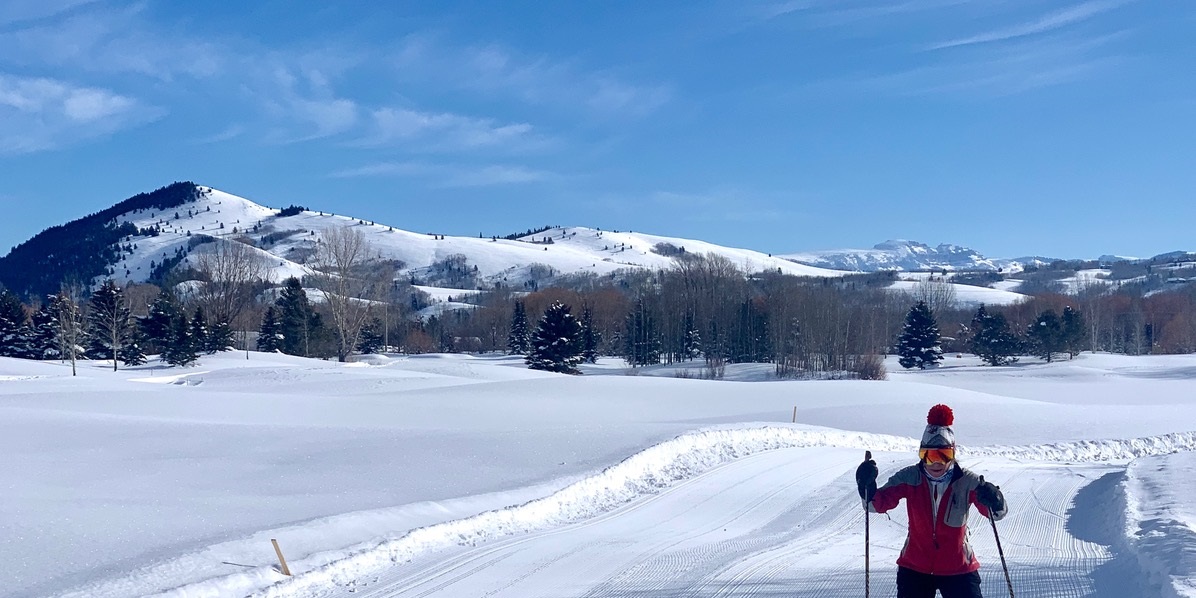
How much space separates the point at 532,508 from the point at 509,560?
8.33 ft

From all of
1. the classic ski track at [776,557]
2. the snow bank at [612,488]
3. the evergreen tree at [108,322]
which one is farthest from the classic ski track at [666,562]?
the evergreen tree at [108,322]

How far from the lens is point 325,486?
1290 cm

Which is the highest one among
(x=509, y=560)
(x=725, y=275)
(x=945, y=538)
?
(x=725, y=275)

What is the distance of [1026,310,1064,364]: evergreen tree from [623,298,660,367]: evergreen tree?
3129 cm

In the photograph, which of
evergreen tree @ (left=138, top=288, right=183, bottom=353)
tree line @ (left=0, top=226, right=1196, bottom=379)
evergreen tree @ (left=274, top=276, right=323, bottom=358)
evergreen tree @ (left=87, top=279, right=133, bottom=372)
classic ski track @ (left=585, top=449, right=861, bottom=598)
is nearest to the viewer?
classic ski track @ (left=585, top=449, right=861, bottom=598)

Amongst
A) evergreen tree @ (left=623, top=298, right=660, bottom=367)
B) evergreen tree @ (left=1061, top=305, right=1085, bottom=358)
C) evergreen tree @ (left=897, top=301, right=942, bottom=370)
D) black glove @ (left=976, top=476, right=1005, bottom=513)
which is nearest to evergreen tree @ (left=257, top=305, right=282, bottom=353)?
evergreen tree @ (left=623, top=298, right=660, bottom=367)

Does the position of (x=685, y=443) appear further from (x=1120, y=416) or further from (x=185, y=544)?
(x=1120, y=416)

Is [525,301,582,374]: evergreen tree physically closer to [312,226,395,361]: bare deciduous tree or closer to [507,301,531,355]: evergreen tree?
[312,226,395,361]: bare deciduous tree

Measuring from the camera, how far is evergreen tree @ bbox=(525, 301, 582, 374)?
51719 millimetres

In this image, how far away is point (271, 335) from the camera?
66.6m

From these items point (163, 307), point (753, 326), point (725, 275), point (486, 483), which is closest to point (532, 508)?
point (486, 483)

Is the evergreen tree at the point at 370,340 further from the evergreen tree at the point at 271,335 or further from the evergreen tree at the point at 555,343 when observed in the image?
the evergreen tree at the point at 555,343

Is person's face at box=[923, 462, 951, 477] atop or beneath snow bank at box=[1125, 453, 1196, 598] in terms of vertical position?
atop

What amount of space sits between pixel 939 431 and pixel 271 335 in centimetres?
6762
